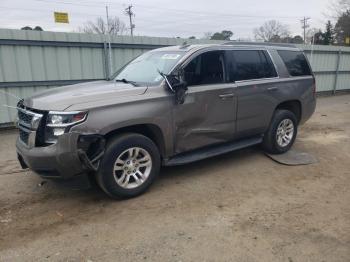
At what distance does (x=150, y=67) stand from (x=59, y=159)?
79.3 inches

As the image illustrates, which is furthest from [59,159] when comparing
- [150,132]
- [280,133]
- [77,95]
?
[280,133]

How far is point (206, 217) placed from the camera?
3762 mm

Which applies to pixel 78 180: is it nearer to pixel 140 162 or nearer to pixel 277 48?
pixel 140 162

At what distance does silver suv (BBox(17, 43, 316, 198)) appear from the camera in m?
3.74

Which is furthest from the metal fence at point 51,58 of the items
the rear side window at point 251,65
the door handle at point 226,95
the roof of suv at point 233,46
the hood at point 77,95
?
the rear side window at point 251,65

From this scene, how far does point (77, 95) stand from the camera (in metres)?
3.92

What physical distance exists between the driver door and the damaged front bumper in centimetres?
119

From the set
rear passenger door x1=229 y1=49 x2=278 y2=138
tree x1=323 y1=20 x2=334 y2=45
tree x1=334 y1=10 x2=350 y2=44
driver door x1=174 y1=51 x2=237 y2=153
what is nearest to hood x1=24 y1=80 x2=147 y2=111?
driver door x1=174 y1=51 x2=237 y2=153

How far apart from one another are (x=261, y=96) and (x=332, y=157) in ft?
6.16

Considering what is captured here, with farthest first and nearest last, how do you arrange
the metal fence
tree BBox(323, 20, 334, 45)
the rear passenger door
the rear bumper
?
tree BBox(323, 20, 334, 45)
the metal fence
the rear passenger door
the rear bumper

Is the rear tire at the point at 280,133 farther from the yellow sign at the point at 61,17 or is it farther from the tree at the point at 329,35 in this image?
the tree at the point at 329,35

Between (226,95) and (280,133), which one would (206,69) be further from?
(280,133)

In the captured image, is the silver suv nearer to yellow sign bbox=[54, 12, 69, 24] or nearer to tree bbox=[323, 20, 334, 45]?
yellow sign bbox=[54, 12, 69, 24]

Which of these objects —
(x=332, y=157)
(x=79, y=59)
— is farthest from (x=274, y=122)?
(x=79, y=59)
